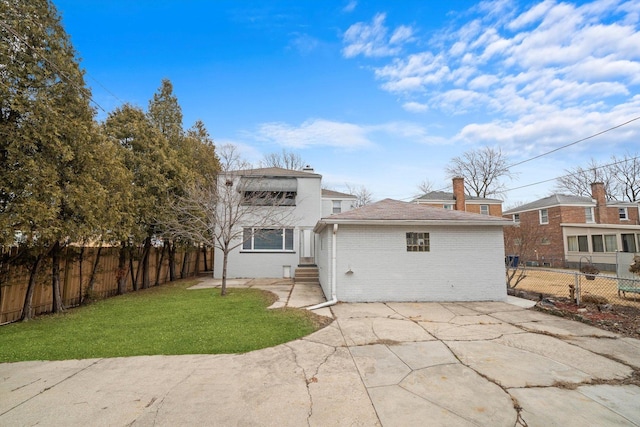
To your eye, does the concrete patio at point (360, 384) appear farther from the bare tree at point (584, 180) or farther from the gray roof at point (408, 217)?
the bare tree at point (584, 180)

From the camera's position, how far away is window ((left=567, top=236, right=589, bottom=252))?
70.1ft

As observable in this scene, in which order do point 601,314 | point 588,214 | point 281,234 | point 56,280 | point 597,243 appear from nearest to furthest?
point 601,314 → point 56,280 → point 281,234 → point 597,243 → point 588,214

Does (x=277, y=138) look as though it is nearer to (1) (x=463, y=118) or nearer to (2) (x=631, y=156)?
(1) (x=463, y=118)

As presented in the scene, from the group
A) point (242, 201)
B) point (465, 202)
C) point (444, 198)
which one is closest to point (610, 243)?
point (465, 202)

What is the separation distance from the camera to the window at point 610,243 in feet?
64.3

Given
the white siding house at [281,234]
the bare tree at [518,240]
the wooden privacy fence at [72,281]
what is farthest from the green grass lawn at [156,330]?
the bare tree at [518,240]

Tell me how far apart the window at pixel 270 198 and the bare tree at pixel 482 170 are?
83.3 ft

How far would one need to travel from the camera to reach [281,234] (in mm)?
15188

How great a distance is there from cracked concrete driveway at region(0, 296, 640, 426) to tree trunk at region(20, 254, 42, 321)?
3751 mm

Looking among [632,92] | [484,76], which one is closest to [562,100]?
[632,92]

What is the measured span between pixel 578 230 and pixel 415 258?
69.0 ft

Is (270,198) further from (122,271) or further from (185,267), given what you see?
(185,267)

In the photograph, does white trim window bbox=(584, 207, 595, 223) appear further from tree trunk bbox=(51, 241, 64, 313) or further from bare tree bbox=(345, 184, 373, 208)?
tree trunk bbox=(51, 241, 64, 313)

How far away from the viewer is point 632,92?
35.6 feet
